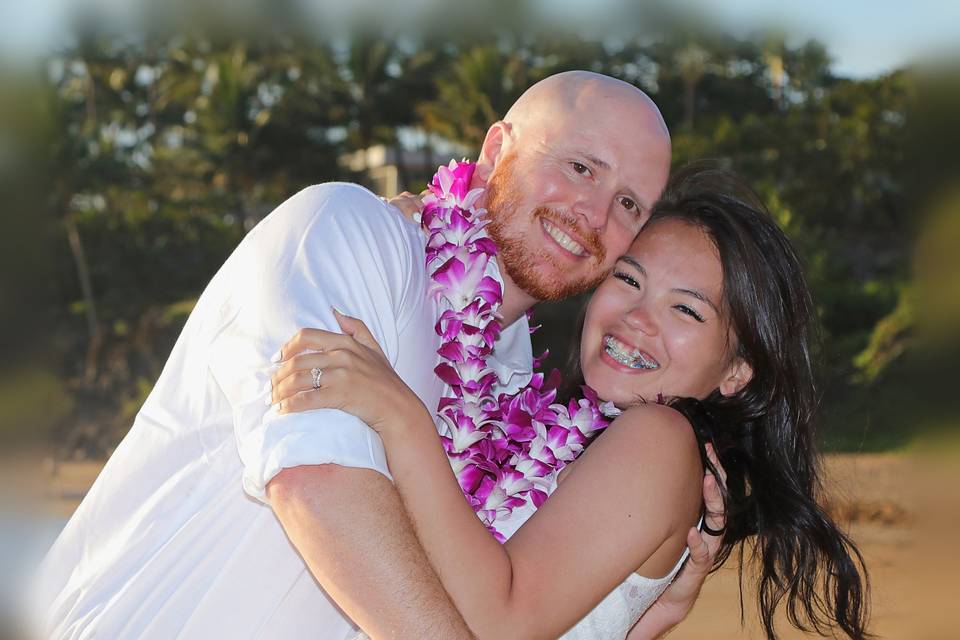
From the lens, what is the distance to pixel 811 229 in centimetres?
2962

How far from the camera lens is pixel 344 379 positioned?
2.23 metres

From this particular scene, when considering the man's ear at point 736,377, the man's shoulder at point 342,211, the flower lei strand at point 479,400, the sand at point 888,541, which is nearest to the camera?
the man's shoulder at point 342,211

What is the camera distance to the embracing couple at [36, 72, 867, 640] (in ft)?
7.36

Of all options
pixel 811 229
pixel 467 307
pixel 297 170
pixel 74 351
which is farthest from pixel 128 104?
pixel 467 307

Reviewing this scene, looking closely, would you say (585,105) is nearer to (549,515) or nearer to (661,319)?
(661,319)

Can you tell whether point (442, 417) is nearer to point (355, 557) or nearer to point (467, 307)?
point (467, 307)

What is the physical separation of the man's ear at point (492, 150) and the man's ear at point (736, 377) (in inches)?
39.0

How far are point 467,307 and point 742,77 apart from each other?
128ft

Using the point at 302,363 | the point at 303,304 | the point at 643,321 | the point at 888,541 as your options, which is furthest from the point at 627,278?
the point at 888,541

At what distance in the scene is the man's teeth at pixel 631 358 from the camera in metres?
3.40

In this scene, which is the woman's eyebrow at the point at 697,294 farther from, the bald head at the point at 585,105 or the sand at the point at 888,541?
the sand at the point at 888,541

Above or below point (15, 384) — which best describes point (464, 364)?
above

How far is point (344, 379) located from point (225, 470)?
470 millimetres

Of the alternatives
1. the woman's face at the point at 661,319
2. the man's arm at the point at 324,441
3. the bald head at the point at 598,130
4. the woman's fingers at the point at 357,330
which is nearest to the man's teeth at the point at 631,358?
the woman's face at the point at 661,319
